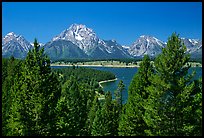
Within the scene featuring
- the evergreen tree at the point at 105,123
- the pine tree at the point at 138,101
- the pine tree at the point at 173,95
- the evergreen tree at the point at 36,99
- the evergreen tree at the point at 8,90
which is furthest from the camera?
the evergreen tree at the point at 105,123

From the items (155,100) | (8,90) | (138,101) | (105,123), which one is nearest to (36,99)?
(155,100)

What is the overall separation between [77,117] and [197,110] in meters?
19.8

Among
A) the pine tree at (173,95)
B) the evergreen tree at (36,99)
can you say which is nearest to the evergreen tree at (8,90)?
the evergreen tree at (36,99)

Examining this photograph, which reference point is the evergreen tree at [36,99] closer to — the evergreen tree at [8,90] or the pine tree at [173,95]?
the pine tree at [173,95]

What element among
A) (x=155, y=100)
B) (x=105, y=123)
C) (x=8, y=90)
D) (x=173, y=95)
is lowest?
(x=105, y=123)

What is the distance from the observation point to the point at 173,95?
61.0 ft

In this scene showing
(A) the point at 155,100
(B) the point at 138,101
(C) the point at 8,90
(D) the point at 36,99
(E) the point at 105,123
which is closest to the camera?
(A) the point at 155,100

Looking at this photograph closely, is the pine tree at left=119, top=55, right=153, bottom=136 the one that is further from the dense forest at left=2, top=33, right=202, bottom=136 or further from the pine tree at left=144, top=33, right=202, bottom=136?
the pine tree at left=144, top=33, right=202, bottom=136

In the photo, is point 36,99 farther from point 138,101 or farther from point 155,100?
point 138,101

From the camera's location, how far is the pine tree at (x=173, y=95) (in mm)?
18250

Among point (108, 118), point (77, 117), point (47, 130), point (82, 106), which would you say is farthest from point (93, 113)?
point (47, 130)

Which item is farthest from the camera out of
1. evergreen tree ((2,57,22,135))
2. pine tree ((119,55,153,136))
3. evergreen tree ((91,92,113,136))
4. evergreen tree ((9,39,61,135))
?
evergreen tree ((91,92,113,136))

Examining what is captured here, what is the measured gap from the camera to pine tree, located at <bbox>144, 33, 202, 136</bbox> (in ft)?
59.9

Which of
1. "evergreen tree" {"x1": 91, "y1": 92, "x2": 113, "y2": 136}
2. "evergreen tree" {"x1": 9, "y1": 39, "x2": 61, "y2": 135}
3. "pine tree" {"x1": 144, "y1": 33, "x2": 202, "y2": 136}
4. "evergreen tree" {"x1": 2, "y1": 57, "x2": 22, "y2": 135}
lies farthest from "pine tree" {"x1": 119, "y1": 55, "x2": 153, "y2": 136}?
"evergreen tree" {"x1": 2, "y1": 57, "x2": 22, "y2": 135}
